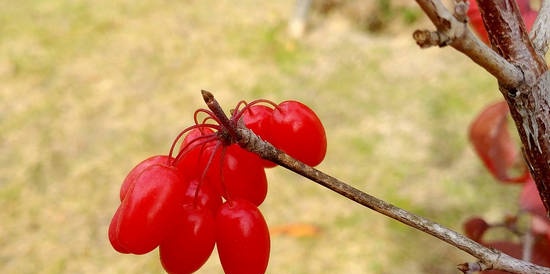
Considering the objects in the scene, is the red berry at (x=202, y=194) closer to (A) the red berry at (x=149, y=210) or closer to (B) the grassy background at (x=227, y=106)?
(A) the red berry at (x=149, y=210)

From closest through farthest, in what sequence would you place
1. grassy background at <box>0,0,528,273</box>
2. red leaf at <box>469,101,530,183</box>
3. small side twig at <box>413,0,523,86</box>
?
small side twig at <box>413,0,523,86</box>
red leaf at <box>469,101,530,183</box>
grassy background at <box>0,0,528,273</box>

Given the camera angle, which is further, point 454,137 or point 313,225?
point 454,137

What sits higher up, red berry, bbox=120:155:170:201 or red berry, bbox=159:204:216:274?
red berry, bbox=120:155:170:201

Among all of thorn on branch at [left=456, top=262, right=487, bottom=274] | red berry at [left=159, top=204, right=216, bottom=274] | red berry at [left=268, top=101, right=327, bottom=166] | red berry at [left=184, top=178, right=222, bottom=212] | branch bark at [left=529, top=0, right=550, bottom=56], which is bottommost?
red berry at [left=159, top=204, right=216, bottom=274]

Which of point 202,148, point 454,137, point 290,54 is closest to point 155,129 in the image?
point 290,54

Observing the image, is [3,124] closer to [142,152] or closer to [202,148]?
[142,152]

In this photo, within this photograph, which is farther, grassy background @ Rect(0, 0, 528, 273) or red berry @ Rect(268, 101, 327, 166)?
grassy background @ Rect(0, 0, 528, 273)

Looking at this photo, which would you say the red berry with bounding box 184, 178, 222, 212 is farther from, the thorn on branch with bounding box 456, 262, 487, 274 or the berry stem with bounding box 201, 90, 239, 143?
the thorn on branch with bounding box 456, 262, 487, 274

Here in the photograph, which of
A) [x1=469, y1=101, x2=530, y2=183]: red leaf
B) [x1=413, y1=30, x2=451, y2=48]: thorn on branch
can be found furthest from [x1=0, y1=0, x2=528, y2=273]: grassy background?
[x1=413, y1=30, x2=451, y2=48]: thorn on branch
